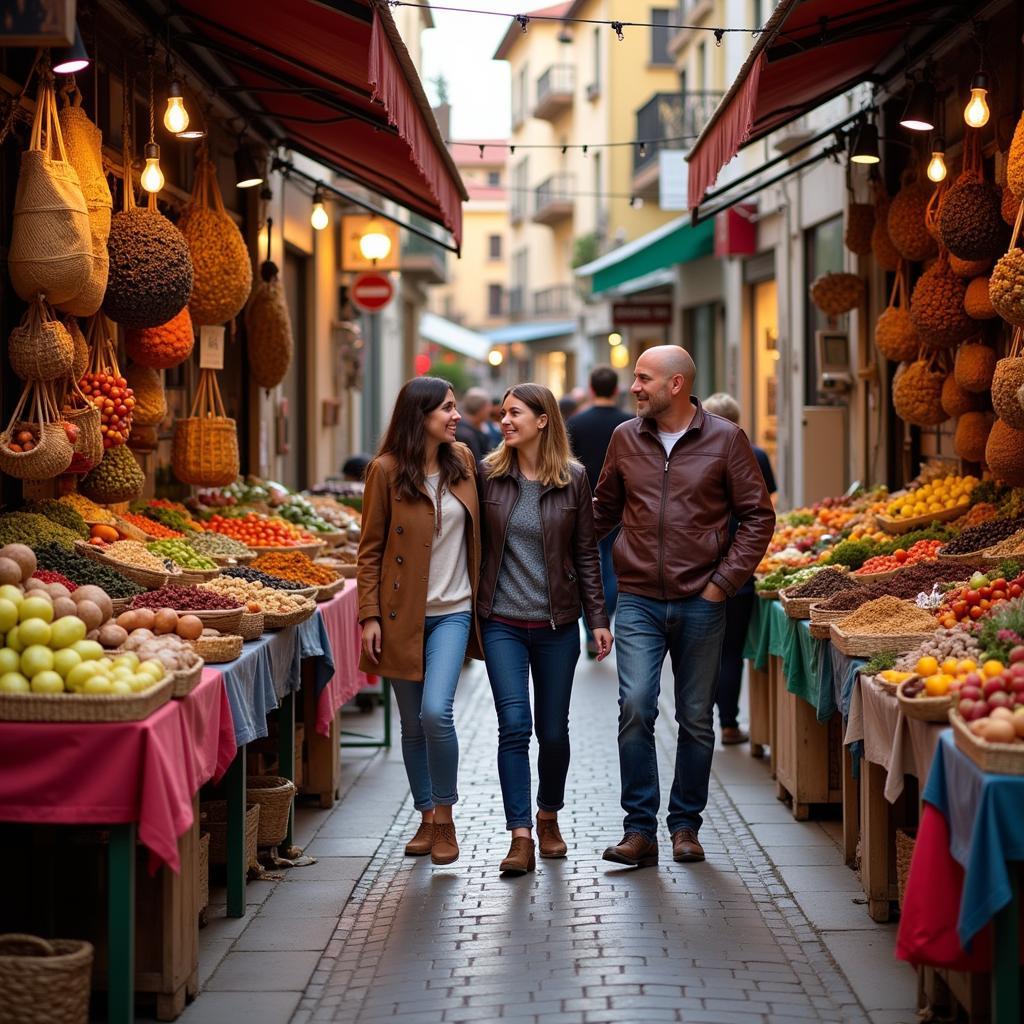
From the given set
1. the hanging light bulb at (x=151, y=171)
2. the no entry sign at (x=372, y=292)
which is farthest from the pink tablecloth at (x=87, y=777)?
the no entry sign at (x=372, y=292)

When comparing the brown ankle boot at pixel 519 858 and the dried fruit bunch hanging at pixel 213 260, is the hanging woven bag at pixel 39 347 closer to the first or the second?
the dried fruit bunch hanging at pixel 213 260

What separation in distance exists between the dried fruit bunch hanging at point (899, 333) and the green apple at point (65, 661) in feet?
23.1

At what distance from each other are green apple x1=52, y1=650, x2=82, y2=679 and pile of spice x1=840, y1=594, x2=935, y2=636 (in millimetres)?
3347

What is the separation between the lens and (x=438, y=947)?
6.40m

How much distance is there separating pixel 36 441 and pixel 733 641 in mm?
4916

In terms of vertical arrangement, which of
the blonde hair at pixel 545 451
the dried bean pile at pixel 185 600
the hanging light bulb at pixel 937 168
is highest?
the hanging light bulb at pixel 937 168

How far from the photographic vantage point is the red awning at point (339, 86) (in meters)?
8.31

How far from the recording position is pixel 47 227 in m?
7.29

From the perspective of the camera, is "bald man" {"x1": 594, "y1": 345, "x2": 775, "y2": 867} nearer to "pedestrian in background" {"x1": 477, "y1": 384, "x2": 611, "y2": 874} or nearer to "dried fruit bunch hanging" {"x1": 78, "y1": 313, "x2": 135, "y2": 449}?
"pedestrian in background" {"x1": 477, "y1": 384, "x2": 611, "y2": 874}

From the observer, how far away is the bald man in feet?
24.9

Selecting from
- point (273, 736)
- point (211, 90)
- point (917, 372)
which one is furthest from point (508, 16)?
point (273, 736)

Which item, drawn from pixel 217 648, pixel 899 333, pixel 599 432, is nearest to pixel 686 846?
pixel 217 648

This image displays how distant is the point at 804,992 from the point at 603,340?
37.2 meters

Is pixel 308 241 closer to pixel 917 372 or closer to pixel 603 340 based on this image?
pixel 917 372
